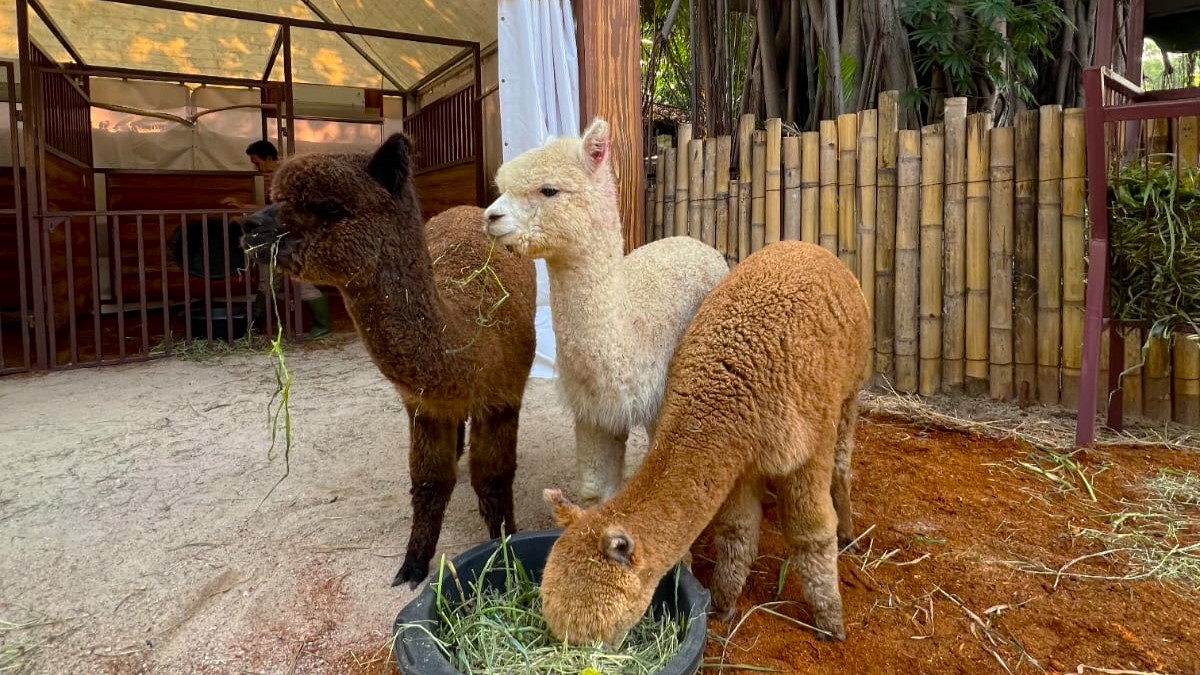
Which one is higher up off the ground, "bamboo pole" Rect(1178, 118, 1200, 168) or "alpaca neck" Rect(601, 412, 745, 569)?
"bamboo pole" Rect(1178, 118, 1200, 168)

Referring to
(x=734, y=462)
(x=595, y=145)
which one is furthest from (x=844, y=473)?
(x=595, y=145)

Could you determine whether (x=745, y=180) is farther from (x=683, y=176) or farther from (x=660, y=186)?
(x=660, y=186)

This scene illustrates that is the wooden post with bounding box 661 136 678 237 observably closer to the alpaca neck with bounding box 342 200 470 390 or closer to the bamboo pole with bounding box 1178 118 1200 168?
the bamboo pole with bounding box 1178 118 1200 168

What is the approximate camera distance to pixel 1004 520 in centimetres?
302

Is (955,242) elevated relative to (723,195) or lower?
lower

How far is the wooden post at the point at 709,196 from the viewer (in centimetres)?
554

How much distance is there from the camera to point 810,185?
503cm

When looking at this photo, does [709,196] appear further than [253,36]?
No

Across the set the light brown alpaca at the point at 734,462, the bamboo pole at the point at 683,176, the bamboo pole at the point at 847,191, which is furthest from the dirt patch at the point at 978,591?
the bamboo pole at the point at 683,176

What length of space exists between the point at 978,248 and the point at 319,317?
22.2ft

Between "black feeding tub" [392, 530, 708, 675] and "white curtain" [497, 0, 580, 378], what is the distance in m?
3.07

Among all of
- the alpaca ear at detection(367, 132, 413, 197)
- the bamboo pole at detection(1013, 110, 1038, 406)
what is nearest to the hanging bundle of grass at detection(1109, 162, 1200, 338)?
the bamboo pole at detection(1013, 110, 1038, 406)

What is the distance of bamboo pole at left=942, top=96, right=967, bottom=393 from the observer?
4.48 meters

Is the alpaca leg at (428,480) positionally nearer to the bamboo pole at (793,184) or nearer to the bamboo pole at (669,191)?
the bamboo pole at (793,184)
